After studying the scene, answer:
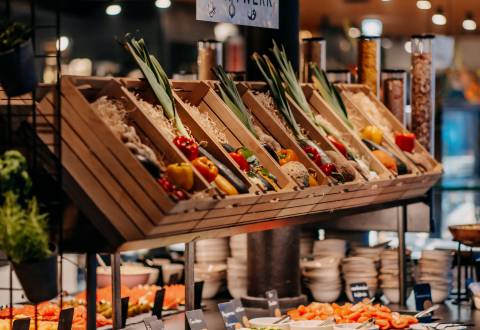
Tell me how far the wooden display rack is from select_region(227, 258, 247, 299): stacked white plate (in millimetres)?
1901

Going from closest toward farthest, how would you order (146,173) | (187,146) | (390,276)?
(146,173) < (187,146) < (390,276)

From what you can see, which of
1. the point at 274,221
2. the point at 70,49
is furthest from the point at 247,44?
the point at 70,49

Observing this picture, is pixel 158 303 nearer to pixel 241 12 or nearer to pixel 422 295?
pixel 241 12

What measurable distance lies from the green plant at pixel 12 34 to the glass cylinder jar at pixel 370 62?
435 cm

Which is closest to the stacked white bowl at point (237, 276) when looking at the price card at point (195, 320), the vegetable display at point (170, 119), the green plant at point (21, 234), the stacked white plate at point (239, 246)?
the stacked white plate at point (239, 246)

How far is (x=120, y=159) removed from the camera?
166 inches

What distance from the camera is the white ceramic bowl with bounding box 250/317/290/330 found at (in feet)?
19.7

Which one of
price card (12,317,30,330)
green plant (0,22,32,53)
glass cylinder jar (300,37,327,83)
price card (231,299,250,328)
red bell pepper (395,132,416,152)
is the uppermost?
glass cylinder jar (300,37,327,83)

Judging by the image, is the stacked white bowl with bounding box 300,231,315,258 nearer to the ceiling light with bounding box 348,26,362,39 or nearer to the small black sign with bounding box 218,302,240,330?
the small black sign with bounding box 218,302,240,330

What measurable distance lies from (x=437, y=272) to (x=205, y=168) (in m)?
3.63

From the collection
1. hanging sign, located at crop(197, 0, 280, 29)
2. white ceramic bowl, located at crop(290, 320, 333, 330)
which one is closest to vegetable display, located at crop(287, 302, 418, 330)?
white ceramic bowl, located at crop(290, 320, 333, 330)

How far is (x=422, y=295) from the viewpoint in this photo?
23.1 feet

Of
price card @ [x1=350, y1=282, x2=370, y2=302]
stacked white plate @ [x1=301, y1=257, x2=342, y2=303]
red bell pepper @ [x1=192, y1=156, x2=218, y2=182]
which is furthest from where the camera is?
stacked white plate @ [x1=301, y1=257, x2=342, y2=303]

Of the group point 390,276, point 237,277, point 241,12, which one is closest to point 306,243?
point 390,276
